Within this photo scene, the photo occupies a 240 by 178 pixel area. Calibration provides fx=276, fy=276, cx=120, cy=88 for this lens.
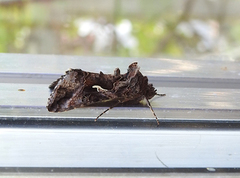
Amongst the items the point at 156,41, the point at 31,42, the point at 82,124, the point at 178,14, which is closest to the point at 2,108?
the point at 82,124

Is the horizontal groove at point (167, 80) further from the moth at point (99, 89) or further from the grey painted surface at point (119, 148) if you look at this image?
the grey painted surface at point (119, 148)

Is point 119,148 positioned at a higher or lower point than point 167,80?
lower

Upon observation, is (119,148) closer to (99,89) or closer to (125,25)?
(99,89)

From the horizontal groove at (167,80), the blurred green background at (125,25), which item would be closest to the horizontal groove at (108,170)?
the horizontal groove at (167,80)

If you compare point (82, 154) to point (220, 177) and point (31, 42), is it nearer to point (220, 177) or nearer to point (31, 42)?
point (220, 177)

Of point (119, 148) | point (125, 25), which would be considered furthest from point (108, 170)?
point (125, 25)
